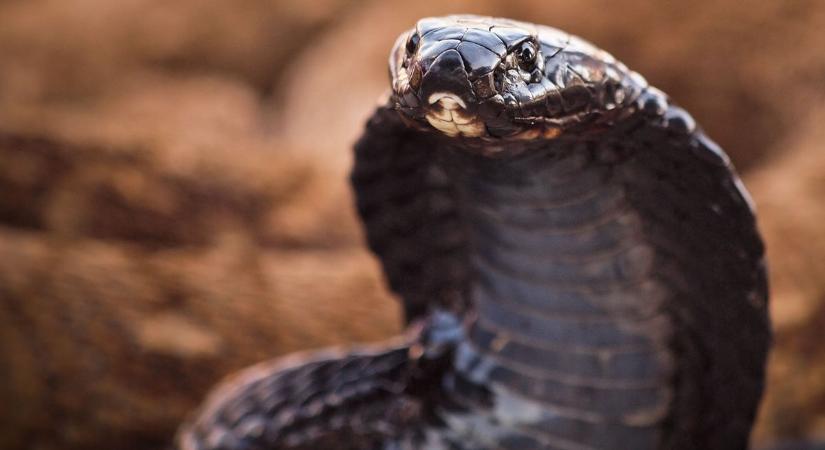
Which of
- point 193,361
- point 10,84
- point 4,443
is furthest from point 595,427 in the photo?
point 10,84

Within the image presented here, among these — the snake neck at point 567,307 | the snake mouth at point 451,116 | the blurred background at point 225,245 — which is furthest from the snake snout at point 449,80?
the blurred background at point 225,245

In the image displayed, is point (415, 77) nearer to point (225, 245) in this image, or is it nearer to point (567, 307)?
point (567, 307)

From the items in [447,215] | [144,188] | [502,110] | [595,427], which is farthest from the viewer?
[144,188]

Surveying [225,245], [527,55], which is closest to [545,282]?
[527,55]

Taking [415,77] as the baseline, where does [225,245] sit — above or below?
above

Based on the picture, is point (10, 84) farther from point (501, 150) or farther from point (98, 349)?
point (501, 150)

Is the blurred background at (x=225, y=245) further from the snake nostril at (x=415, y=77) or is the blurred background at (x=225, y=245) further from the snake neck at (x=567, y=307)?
the snake nostril at (x=415, y=77)

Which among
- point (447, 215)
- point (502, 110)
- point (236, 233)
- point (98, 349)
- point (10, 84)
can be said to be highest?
point (10, 84)
